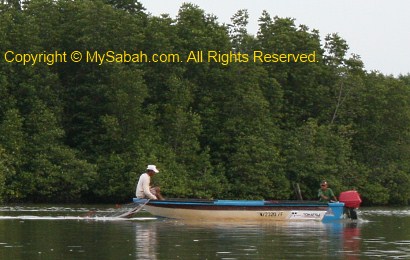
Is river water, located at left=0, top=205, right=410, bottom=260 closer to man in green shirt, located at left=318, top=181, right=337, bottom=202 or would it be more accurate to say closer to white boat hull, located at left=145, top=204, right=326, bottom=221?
white boat hull, located at left=145, top=204, right=326, bottom=221

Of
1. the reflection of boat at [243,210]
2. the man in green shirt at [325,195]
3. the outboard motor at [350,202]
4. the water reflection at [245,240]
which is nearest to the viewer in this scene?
the water reflection at [245,240]

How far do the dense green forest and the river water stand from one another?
84.4 feet

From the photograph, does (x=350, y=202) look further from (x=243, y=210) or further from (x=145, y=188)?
(x=145, y=188)

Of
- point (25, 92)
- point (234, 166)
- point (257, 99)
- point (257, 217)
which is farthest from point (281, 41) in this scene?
point (257, 217)

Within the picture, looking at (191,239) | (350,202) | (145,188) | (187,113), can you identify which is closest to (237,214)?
(145,188)

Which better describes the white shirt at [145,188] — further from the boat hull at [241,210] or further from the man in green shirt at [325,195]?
the man in green shirt at [325,195]

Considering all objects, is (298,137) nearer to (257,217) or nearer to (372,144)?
(372,144)

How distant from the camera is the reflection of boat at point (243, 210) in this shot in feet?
130

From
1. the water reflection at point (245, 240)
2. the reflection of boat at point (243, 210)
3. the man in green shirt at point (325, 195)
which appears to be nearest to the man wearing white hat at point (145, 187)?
the reflection of boat at point (243, 210)

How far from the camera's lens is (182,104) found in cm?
7625

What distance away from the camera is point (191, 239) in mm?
29391

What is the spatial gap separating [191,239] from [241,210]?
1079 cm

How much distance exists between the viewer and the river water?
24.6 metres

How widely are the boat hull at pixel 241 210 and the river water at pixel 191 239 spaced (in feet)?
2.11
